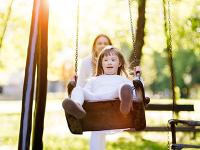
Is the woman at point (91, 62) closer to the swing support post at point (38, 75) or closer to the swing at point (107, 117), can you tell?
the swing support post at point (38, 75)

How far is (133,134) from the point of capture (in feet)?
34.9

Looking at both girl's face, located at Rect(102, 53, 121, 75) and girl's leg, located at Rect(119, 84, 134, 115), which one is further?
girl's face, located at Rect(102, 53, 121, 75)

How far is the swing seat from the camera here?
373 centimetres

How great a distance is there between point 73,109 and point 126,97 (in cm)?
38

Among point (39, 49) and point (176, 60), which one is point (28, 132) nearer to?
point (39, 49)

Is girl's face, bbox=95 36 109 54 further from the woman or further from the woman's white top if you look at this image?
the woman's white top

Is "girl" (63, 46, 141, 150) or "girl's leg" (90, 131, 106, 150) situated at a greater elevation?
"girl" (63, 46, 141, 150)

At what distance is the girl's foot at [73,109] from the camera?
3531 mm

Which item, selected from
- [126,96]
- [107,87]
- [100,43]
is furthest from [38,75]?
[100,43]

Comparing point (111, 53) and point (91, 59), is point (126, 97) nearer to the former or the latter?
point (111, 53)

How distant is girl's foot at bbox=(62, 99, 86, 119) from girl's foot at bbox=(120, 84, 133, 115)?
283mm

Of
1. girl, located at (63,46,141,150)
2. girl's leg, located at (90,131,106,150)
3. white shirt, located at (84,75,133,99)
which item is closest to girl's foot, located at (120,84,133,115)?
girl, located at (63,46,141,150)

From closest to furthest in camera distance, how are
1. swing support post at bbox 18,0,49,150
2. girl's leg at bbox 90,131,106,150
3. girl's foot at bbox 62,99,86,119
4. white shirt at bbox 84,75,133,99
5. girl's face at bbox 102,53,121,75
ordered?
girl's foot at bbox 62,99,86,119, swing support post at bbox 18,0,49,150, white shirt at bbox 84,75,133,99, girl's leg at bbox 90,131,106,150, girl's face at bbox 102,53,121,75

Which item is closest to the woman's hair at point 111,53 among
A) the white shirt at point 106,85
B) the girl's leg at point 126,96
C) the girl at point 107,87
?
the girl at point 107,87
